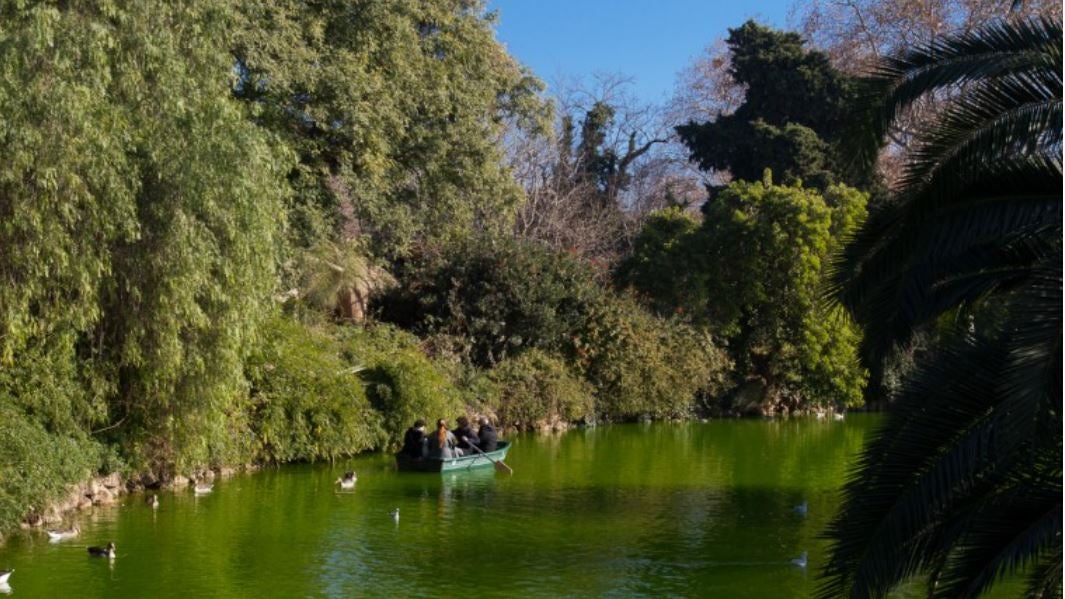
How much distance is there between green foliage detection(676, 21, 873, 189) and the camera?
126 ft

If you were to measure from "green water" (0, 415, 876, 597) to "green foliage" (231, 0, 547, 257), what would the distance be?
5.29 meters

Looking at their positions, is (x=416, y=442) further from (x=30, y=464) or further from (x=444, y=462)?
(x=30, y=464)

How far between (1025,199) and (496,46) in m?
20.6

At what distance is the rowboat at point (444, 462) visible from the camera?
71.9ft

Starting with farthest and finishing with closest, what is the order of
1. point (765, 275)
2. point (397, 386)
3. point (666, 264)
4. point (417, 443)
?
1. point (765, 275)
2. point (666, 264)
3. point (397, 386)
4. point (417, 443)

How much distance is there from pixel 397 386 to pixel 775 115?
67.6ft

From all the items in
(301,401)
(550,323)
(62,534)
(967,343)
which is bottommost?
(62,534)

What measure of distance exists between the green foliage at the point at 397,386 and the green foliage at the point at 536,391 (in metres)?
4.07

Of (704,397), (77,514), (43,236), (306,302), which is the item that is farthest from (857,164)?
(704,397)

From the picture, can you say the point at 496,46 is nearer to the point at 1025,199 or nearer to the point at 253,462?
the point at 253,462

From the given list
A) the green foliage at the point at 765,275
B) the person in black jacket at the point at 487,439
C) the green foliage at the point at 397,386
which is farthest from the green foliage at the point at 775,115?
the person in black jacket at the point at 487,439

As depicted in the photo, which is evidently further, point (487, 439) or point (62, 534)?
point (487, 439)

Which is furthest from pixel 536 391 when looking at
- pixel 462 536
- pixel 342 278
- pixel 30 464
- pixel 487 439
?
pixel 30 464

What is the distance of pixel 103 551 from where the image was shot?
13.9 meters
